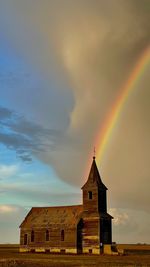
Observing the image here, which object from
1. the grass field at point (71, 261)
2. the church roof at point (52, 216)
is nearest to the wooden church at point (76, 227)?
the church roof at point (52, 216)

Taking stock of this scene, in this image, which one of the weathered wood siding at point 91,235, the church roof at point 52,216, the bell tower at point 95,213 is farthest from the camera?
the church roof at point 52,216

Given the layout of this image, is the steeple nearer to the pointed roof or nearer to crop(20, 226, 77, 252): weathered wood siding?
the pointed roof

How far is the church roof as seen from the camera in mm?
69688

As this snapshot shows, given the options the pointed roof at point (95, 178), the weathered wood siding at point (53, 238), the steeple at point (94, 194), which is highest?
the pointed roof at point (95, 178)

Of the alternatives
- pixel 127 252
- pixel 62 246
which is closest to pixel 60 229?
pixel 62 246

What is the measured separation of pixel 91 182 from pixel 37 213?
12702 millimetres

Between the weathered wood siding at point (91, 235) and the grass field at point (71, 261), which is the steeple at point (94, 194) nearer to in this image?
the weathered wood siding at point (91, 235)

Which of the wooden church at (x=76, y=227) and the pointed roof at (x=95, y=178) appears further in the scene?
the pointed roof at (x=95, y=178)

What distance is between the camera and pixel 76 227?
6762 centimetres

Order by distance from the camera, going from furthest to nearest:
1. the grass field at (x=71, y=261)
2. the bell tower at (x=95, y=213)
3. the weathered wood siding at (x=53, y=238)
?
the weathered wood siding at (x=53, y=238), the bell tower at (x=95, y=213), the grass field at (x=71, y=261)

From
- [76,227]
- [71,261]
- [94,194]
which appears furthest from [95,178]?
[71,261]

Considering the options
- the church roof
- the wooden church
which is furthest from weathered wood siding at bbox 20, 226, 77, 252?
the church roof

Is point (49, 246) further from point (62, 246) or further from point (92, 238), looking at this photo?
point (92, 238)

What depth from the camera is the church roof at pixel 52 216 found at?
2744 inches
